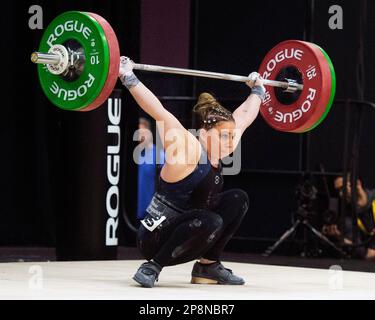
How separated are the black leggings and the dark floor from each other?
268cm

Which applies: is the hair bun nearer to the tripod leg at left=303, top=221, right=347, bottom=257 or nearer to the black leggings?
the black leggings

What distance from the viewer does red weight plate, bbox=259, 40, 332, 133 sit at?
5848 millimetres

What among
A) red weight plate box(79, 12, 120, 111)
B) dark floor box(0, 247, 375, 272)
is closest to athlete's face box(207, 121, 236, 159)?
red weight plate box(79, 12, 120, 111)

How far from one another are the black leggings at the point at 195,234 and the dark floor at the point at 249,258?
2681mm

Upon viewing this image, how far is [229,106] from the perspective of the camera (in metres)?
8.88

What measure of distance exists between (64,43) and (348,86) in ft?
13.2

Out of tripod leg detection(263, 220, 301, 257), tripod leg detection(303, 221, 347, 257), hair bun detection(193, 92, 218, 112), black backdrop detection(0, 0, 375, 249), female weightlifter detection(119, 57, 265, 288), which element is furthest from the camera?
black backdrop detection(0, 0, 375, 249)

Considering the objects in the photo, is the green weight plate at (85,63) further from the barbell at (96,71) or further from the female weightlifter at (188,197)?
the female weightlifter at (188,197)

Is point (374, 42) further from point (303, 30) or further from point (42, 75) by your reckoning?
point (42, 75)

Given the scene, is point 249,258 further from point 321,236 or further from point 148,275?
point 148,275

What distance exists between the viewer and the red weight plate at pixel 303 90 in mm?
5848

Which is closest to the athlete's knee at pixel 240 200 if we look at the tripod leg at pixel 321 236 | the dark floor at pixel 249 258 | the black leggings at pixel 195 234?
the black leggings at pixel 195 234

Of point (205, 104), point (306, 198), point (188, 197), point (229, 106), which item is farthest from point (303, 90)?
point (229, 106)
